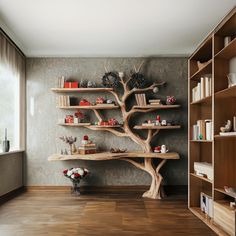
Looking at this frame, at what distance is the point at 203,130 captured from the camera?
465cm

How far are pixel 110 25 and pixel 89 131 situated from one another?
89.9 inches

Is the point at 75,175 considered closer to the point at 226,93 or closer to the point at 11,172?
the point at 11,172

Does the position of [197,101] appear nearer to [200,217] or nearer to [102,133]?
[200,217]

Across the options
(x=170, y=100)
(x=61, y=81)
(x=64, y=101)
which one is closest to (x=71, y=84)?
(x=61, y=81)

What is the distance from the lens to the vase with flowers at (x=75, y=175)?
6.01m

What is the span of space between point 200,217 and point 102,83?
3.07 metres

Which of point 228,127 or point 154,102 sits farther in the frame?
point 154,102

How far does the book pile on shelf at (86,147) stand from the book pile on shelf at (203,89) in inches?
82.1

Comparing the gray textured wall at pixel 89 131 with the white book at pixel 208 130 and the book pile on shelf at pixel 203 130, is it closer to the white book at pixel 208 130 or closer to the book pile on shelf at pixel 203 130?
the book pile on shelf at pixel 203 130

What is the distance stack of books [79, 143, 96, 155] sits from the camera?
606 cm

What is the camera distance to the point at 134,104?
6.54 metres

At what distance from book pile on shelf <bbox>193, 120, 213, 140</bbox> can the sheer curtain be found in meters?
3.15

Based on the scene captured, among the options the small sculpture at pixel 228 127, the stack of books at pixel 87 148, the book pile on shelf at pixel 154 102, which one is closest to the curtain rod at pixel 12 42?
the stack of books at pixel 87 148

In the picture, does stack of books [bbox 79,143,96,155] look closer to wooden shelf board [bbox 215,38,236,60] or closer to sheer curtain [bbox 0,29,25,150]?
sheer curtain [bbox 0,29,25,150]
